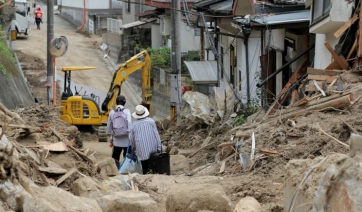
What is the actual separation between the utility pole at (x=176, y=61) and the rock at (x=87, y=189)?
14.1 m

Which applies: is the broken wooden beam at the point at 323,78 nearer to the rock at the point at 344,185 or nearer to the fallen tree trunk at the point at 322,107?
the fallen tree trunk at the point at 322,107

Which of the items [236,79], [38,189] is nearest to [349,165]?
[38,189]

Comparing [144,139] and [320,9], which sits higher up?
[320,9]

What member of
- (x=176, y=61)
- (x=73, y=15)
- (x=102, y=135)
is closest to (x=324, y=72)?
(x=176, y=61)

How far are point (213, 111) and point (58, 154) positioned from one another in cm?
1100

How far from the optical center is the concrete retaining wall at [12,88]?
2247 centimetres

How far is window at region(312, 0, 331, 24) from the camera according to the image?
1488cm

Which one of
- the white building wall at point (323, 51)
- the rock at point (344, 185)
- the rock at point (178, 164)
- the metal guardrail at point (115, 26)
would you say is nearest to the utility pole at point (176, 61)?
the rock at point (178, 164)

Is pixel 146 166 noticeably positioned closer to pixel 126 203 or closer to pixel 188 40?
pixel 126 203

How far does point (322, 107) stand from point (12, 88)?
14.4 m

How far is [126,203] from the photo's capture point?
28.8 feet

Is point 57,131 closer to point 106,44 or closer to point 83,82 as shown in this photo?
point 83,82

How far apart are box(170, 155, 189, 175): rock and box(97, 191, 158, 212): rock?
6968 millimetres

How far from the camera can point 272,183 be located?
10.7m
